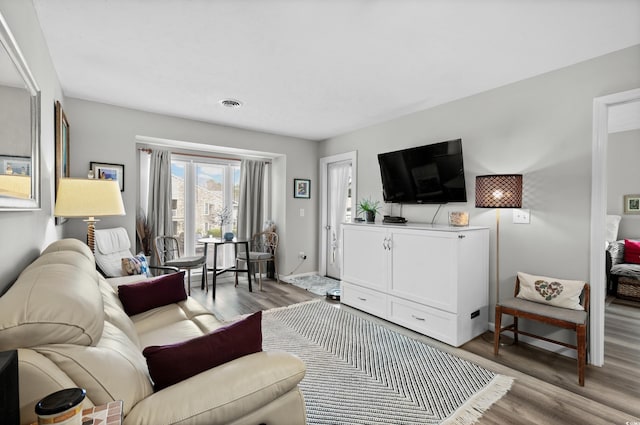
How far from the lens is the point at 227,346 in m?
1.20

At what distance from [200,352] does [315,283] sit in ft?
12.7

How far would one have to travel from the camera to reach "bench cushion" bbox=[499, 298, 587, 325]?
2.21 m

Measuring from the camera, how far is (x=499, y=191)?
108 inches

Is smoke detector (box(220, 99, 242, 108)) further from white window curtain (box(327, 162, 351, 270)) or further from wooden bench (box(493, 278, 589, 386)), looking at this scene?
wooden bench (box(493, 278, 589, 386))

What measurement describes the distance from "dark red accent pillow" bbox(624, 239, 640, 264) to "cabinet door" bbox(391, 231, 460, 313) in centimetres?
354

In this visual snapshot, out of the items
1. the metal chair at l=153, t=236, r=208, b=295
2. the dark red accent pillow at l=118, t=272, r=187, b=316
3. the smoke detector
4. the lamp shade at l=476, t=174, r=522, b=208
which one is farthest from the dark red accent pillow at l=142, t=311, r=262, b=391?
the metal chair at l=153, t=236, r=208, b=295

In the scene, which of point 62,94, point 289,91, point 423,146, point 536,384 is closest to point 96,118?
point 62,94

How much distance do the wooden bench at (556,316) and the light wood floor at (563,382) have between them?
0.13 m

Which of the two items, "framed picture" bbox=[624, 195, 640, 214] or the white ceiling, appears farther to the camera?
"framed picture" bbox=[624, 195, 640, 214]

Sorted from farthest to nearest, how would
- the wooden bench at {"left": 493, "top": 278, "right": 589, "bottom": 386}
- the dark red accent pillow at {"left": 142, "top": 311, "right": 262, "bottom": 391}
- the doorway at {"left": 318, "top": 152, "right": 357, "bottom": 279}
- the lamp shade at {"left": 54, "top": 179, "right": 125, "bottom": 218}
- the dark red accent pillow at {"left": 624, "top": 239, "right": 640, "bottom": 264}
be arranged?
1. the doorway at {"left": 318, "top": 152, "right": 357, "bottom": 279}
2. the dark red accent pillow at {"left": 624, "top": 239, "right": 640, "bottom": 264}
3. the lamp shade at {"left": 54, "top": 179, "right": 125, "bottom": 218}
4. the wooden bench at {"left": 493, "top": 278, "right": 589, "bottom": 386}
5. the dark red accent pillow at {"left": 142, "top": 311, "right": 262, "bottom": 391}

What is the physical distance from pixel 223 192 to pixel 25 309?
4.31m

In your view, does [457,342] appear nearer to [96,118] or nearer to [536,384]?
[536,384]

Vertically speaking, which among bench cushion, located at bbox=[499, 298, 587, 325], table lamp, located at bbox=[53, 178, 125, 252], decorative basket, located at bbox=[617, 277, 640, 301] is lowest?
decorative basket, located at bbox=[617, 277, 640, 301]

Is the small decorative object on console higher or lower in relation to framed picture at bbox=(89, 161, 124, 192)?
lower
